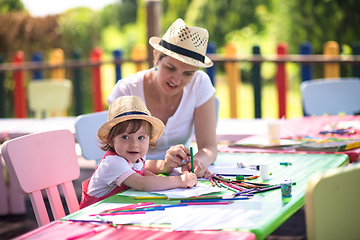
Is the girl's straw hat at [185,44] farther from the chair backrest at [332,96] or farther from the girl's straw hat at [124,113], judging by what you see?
the chair backrest at [332,96]

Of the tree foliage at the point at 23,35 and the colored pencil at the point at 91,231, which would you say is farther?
the tree foliage at the point at 23,35

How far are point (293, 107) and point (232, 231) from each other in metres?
9.48

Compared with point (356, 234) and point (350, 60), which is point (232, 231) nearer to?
point (356, 234)

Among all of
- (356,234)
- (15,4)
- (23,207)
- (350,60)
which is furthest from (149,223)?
(15,4)

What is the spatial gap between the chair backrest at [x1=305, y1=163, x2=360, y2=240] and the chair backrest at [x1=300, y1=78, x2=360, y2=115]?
2797 mm

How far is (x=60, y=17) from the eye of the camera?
10977 millimetres

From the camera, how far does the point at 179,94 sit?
2.44 m

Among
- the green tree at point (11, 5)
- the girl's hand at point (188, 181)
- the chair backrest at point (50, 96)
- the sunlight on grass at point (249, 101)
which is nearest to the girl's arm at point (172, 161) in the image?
the girl's hand at point (188, 181)

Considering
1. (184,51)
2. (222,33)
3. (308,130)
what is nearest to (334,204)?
(184,51)

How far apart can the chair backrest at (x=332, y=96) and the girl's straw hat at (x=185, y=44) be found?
1.99 metres

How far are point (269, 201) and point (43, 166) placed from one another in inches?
36.7

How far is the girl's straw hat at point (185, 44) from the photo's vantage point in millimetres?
2055

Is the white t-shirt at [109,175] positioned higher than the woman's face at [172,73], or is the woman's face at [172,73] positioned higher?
the woman's face at [172,73]

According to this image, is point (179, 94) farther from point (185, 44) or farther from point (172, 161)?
point (172, 161)
